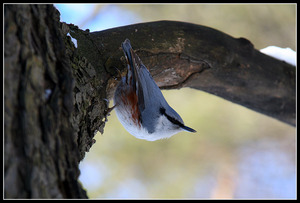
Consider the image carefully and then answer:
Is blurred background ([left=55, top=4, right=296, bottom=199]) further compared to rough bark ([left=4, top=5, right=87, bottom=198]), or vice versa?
blurred background ([left=55, top=4, right=296, bottom=199])

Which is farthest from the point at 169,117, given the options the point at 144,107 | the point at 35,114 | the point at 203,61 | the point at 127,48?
the point at 35,114

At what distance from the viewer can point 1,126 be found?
3.66 ft

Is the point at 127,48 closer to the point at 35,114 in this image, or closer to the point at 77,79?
the point at 77,79

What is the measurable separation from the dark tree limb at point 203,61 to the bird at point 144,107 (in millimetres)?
158

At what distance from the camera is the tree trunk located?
3.77 feet

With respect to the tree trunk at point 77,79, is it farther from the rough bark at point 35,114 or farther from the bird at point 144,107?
the bird at point 144,107

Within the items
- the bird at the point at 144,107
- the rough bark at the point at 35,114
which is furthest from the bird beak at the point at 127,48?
the rough bark at the point at 35,114

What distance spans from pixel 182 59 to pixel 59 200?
1.84 m

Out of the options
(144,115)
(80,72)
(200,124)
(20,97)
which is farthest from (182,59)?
(200,124)

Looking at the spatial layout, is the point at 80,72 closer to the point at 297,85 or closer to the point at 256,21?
the point at 297,85

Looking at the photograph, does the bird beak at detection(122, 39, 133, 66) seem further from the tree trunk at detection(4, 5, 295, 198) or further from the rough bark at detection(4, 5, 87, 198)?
the rough bark at detection(4, 5, 87, 198)

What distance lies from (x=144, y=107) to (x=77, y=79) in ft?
3.30

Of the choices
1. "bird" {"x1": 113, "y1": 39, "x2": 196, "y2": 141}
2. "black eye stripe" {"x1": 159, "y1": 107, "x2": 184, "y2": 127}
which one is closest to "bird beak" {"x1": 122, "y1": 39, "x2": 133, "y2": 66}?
"bird" {"x1": 113, "y1": 39, "x2": 196, "y2": 141}

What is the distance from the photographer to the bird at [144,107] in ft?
8.81
